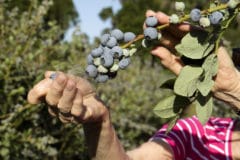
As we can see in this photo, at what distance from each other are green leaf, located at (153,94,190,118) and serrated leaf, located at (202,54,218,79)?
101 millimetres

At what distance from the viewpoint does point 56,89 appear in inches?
42.9

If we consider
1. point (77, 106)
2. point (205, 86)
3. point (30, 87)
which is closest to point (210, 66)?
point (205, 86)

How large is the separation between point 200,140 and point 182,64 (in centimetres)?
65

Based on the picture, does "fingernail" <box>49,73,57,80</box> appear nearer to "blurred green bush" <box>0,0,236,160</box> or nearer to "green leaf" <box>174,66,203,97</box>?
"green leaf" <box>174,66,203,97</box>

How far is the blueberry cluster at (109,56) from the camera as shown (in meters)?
1.09

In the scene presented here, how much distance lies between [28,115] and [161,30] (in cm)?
195

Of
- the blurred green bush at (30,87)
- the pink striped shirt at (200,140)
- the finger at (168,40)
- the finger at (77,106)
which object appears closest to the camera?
the finger at (77,106)

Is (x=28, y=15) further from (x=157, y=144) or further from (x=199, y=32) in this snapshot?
(x=199, y=32)

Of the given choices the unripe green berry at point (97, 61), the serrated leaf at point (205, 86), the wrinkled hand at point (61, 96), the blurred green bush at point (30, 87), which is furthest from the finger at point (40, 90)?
the blurred green bush at point (30, 87)

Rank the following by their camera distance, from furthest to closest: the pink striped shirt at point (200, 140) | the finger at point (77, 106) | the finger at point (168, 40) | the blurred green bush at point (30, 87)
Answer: the blurred green bush at point (30, 87) → the pink striped shirt at point (200, 140) → the finger at point (168, 40) → the finger at point (77, 106)

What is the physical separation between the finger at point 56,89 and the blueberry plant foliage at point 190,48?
0.06 metres

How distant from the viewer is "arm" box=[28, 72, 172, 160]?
1.10 metres

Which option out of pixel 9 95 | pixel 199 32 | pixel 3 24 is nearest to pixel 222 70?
pixel 199 32

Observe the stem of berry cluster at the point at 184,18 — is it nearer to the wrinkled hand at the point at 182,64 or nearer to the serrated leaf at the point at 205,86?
the wrinkled hand at the point at 182,64
